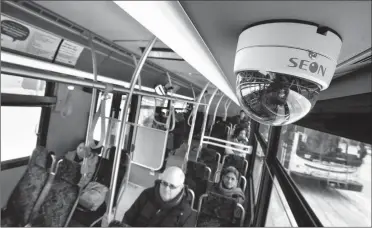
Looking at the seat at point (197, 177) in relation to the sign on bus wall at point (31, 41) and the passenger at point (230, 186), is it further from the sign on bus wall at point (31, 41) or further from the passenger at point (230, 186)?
the sign on bus wall at point (31, 41)

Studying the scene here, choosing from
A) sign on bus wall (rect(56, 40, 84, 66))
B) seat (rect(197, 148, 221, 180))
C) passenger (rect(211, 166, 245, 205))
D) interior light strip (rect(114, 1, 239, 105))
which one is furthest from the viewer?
seat (rect(197, 148, 221, 180))

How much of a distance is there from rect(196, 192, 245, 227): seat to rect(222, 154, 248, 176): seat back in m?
1.03

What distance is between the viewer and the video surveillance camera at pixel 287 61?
0.37 meters

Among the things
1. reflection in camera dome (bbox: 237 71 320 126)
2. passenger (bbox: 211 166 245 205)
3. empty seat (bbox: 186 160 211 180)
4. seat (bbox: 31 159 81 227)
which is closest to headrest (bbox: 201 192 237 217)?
passenger (bbox: 211 166 245 205)

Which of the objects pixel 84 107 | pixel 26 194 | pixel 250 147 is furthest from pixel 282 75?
pixel 250 147

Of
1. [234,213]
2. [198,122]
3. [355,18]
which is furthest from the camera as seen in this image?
[198,122]

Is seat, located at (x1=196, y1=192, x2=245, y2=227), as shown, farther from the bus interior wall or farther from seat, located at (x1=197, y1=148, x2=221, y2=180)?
the bus interior wall

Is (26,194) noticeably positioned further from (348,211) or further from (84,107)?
(348,211)

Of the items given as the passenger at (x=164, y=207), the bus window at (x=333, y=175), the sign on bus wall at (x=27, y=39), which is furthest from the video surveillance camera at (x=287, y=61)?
the passenger at (x=164, y=207)

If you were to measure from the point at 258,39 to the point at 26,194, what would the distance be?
2618 mm

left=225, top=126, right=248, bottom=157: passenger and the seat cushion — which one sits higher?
left=225, top=126, right=248, bottom=157: passenger

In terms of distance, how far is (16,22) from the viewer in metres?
0.62

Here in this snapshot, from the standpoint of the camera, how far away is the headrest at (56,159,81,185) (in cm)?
244

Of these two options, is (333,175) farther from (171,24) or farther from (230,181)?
(230,181)
